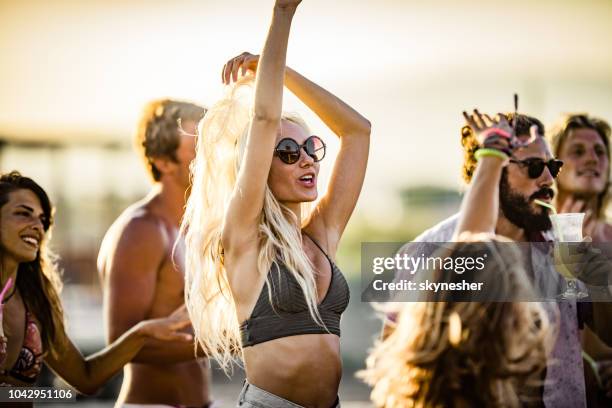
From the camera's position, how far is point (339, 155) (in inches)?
111

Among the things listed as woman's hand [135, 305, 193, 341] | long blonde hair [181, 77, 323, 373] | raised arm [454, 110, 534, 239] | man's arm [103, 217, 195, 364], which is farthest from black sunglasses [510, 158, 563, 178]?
man's arm [103, 217, 195, 364]

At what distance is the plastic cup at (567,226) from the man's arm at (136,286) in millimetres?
1429

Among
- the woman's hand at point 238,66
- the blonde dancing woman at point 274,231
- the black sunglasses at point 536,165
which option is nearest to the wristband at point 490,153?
the black sunglasses at point 536,165

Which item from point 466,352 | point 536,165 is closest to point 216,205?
point 466,352

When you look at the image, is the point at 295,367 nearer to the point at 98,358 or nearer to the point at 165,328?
the point at 165,328

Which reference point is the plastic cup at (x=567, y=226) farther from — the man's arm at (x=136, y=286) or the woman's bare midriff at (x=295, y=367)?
the man's arm at (x=136, y=286)

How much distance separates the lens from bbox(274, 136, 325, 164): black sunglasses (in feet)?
8.61

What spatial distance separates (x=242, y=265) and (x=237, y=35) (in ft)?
4.32

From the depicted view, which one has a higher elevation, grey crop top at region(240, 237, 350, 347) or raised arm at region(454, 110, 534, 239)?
raised arm at region(454, 110, 534, 239)

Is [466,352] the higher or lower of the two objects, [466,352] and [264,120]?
the lower

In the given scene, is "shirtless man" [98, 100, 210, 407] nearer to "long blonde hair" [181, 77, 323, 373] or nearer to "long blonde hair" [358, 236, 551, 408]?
"long blonde hair" [181, 77, 323, 373]

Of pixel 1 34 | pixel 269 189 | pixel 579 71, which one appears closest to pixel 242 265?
pixel 269 189

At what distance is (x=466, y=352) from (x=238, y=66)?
114 centimetres

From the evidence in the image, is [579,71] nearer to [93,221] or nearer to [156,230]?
[156,230]
